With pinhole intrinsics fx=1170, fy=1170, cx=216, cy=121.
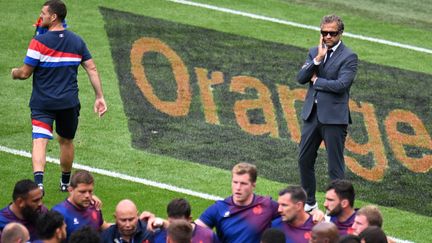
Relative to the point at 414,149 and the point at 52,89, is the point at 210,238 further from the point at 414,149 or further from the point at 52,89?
the point at 414,149

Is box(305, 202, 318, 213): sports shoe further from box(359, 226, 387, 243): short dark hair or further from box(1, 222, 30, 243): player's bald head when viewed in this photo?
box(1, 222, 30, 243): player's bald head

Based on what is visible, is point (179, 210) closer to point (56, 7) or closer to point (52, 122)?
point (52, 122)

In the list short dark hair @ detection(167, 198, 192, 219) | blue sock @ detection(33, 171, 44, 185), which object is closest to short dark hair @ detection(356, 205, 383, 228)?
short dark hair @ detection(167, 198, 192, 219)

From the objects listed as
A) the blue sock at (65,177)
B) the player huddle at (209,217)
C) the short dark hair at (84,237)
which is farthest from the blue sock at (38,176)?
the short dark hair at (84,237)

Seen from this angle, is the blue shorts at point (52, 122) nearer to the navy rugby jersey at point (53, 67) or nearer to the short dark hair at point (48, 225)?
the navy rugby jersey at point (53, 67)

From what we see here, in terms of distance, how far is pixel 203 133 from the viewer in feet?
47.5

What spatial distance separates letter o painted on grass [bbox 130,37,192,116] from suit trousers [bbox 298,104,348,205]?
3.35 m

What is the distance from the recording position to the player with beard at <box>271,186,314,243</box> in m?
9.55

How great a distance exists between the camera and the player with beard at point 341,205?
980 centimetres

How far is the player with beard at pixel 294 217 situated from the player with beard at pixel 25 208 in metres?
1.98

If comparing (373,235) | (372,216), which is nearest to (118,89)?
(372,216)

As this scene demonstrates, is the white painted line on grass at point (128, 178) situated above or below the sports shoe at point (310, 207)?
below

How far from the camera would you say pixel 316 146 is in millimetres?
12008

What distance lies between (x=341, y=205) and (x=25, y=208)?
2621mm
